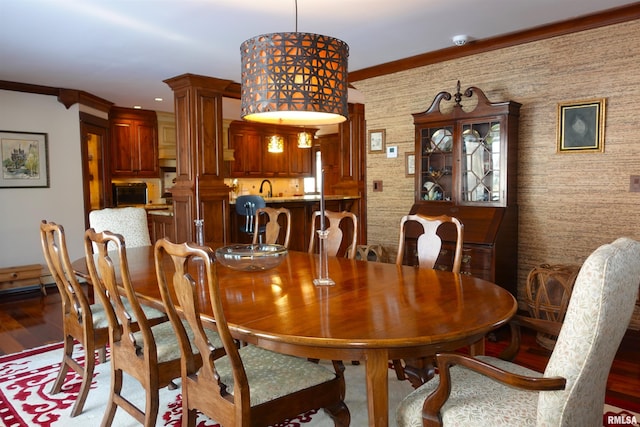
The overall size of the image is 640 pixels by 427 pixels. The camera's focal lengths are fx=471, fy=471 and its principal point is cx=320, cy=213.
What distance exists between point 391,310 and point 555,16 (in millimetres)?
2828

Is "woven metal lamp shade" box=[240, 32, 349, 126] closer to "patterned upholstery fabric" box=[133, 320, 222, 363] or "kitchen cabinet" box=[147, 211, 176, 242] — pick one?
"patterned upholstery fabric" box=[133, 320, 222, 363]

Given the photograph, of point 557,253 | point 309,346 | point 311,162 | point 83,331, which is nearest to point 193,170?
point 83,331

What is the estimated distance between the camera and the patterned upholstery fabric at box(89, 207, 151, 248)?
11.8ft

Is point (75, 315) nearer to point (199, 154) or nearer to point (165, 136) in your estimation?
point (199, 154)

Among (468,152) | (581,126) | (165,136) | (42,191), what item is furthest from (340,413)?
(165,136)

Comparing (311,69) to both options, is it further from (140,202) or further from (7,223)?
(140,202)

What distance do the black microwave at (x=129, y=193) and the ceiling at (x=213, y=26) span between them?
2.63 metres

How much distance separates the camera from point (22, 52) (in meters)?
4.13

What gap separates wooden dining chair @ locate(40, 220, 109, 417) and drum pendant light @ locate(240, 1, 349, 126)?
4.15ft

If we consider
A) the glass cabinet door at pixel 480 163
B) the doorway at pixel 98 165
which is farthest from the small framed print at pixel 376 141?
the doorway at pixel 98 165

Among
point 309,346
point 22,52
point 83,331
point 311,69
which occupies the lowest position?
point 83,331

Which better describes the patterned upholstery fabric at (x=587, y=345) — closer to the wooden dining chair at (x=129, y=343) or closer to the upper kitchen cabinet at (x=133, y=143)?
the wooden dining chair at (x=129, y=343)

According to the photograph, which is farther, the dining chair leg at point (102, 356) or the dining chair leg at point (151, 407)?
the dining chair leg at point (102, 356)

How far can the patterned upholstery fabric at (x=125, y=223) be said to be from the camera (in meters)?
3.60
